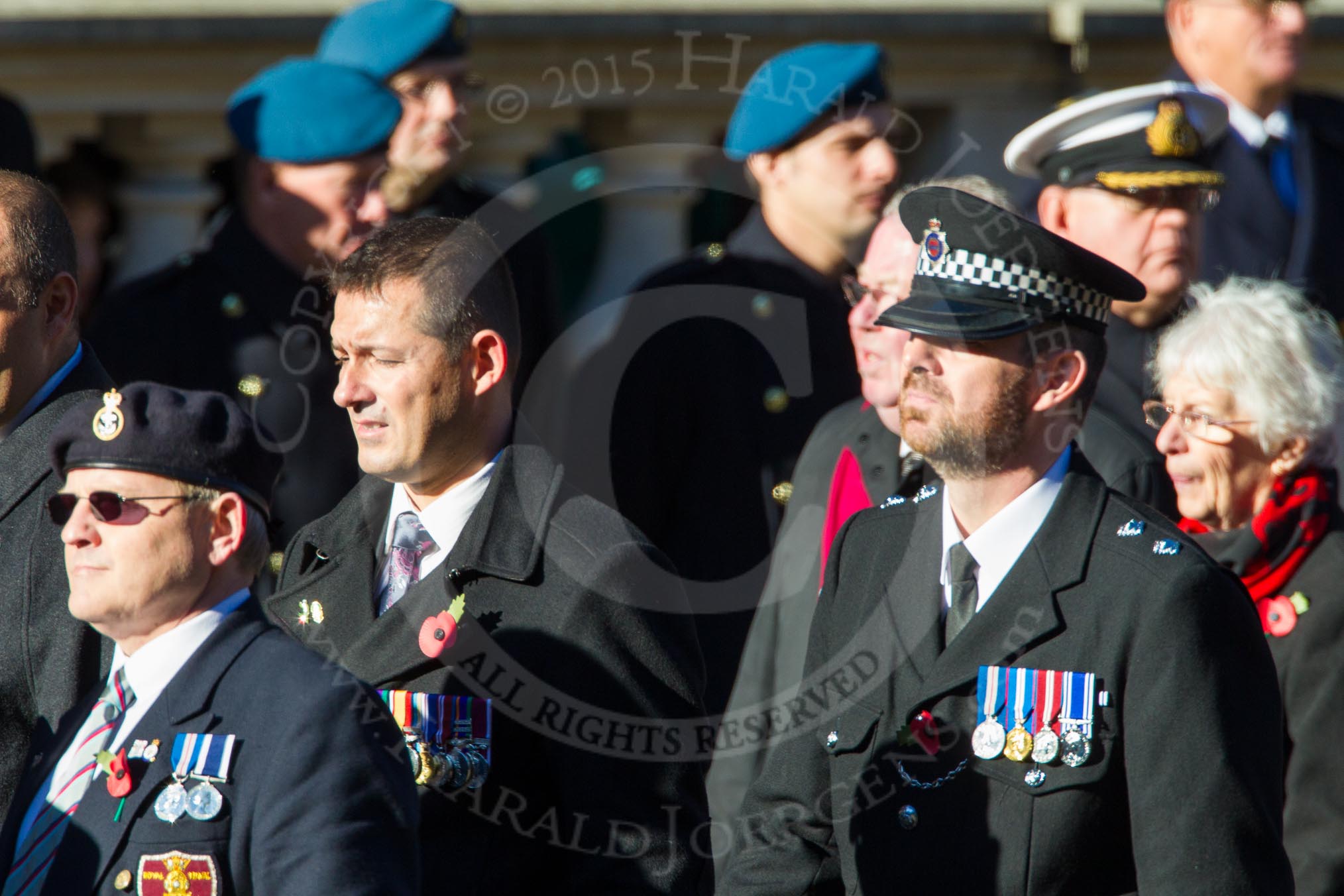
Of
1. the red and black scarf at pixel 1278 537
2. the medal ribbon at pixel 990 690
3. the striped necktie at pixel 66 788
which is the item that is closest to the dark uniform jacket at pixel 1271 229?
the red and black scarf at pixel 1278 537

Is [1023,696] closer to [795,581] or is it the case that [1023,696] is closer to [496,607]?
[496,607]

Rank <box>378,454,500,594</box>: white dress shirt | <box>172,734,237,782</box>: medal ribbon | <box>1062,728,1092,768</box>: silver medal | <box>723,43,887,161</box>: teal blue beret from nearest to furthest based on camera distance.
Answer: <box>172,734,237,782</box>: medal ribbon < <box>1062,728,1092,768</box>: silver medal < <box>378,454,500,594</box>: white dress shirt < <box>723,43,887,161</box>: teal blue beret

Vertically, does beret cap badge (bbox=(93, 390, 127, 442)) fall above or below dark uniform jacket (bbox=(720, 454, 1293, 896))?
above

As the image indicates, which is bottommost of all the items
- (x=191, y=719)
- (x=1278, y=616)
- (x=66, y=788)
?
(x=1278, y=616)

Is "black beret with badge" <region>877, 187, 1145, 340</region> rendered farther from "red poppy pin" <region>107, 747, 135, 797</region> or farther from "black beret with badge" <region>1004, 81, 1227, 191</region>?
"red poppy pin" <region>107, 747, 135, 797</region>

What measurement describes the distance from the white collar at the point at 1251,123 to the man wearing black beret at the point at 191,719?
143 inches

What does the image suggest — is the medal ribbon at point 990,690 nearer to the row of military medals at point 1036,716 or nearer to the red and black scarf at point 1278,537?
the row of military medals at point 1036,716

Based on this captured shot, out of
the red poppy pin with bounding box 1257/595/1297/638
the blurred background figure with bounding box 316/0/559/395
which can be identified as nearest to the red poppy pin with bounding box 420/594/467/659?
the red poppy pin with bounding box 1257/595/1297/638

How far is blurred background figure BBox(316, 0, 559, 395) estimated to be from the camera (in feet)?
17.3

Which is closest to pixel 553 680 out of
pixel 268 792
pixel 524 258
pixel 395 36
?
pixel 268 792

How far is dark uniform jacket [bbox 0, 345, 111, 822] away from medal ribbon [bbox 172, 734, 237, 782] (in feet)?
1.69

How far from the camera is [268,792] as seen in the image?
108 inches

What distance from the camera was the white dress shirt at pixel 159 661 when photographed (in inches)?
114

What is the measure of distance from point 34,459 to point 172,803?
0.97 metres
